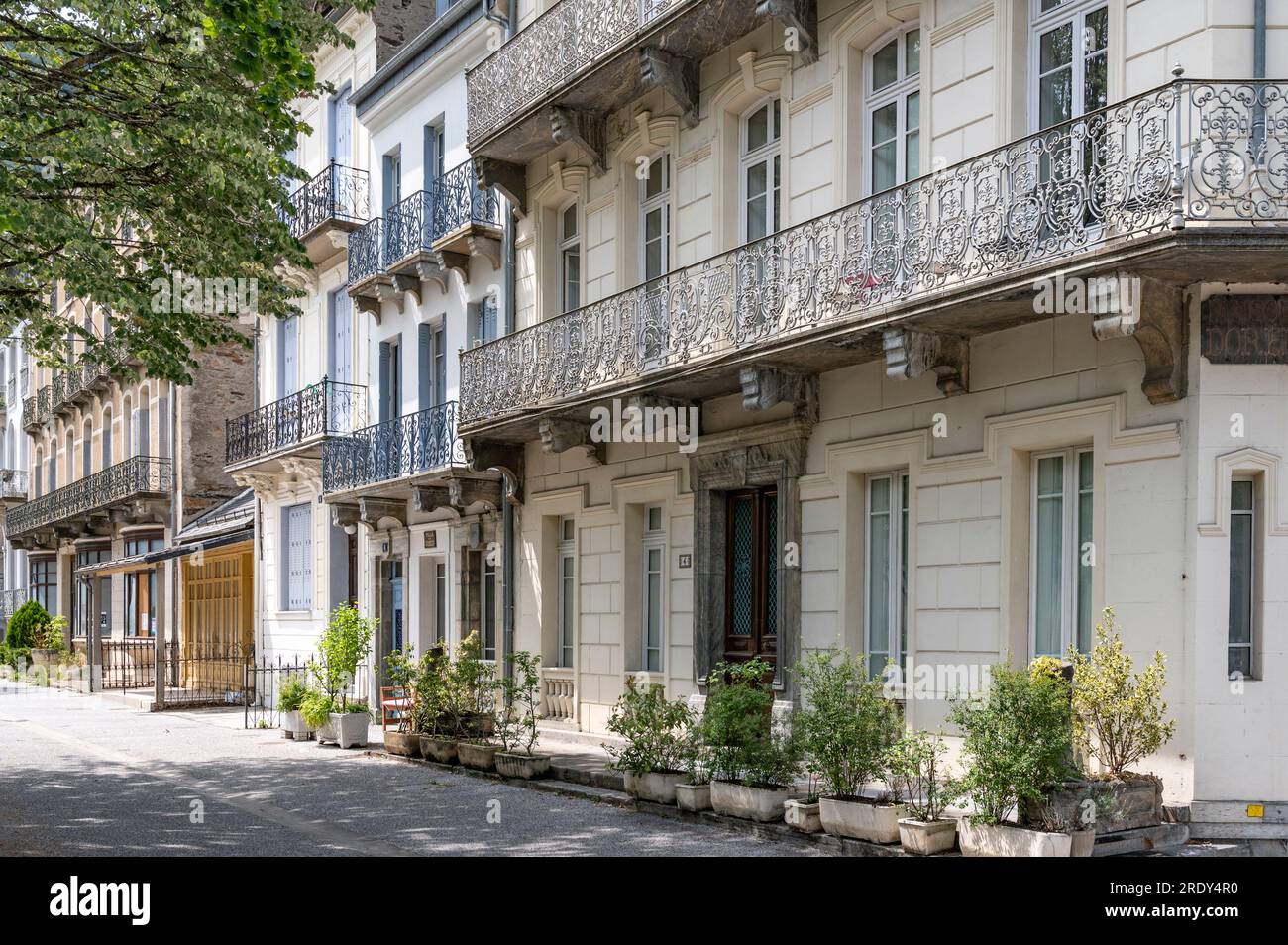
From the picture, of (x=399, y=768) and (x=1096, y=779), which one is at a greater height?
(x=1096, y=779)

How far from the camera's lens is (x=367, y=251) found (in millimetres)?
22688

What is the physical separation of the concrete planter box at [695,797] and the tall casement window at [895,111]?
5.72 m

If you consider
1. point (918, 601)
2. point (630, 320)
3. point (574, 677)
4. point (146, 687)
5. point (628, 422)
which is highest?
point (630, 320)

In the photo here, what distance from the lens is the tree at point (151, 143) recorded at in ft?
38.8

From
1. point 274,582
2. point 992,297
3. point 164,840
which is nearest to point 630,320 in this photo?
point 992,297

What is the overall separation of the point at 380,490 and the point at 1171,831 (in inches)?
578

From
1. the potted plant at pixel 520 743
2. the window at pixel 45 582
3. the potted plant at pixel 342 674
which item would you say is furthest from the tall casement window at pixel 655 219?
the window at pixel 45 582

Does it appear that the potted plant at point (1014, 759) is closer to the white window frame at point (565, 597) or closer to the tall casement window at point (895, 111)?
the tall casement window at point (895, 111)

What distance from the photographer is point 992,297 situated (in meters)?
10.6

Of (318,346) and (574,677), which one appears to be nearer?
(574,677)

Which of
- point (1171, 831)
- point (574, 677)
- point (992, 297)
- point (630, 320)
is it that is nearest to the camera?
point (1171, 831)

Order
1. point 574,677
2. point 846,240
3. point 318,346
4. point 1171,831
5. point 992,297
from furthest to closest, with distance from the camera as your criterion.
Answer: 1. point 318,346
2. point 574,677
3. point 846,240
4. point 992,297
5. point 1171,831

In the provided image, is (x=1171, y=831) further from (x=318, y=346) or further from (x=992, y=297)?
(x=318, y=346)

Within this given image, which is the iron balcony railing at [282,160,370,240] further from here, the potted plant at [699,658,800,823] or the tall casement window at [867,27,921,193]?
the potted plant at [699,658,800,823]
